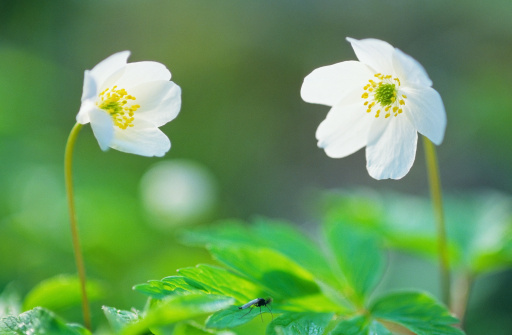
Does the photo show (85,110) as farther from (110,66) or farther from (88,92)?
(110,66)

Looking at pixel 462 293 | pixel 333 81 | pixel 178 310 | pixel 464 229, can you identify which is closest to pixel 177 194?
pixel 464 229

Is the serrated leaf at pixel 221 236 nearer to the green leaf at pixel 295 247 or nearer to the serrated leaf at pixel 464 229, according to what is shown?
the green leaf at pixel 295 247

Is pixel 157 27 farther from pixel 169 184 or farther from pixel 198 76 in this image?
pixel 169 184

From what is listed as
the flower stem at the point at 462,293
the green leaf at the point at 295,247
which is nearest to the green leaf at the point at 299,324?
the green leaf at the point at 295,247

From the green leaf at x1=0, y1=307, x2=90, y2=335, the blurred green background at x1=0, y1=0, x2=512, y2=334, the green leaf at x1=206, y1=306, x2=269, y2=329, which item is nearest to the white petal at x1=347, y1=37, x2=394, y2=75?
the green leaf at x1=206, y1=306, x2=269, y2=329

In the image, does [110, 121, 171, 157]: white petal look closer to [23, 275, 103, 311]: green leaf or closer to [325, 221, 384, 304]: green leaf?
[23, 275, 103, 311]: green leaf

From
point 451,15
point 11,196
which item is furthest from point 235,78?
point 11,196
